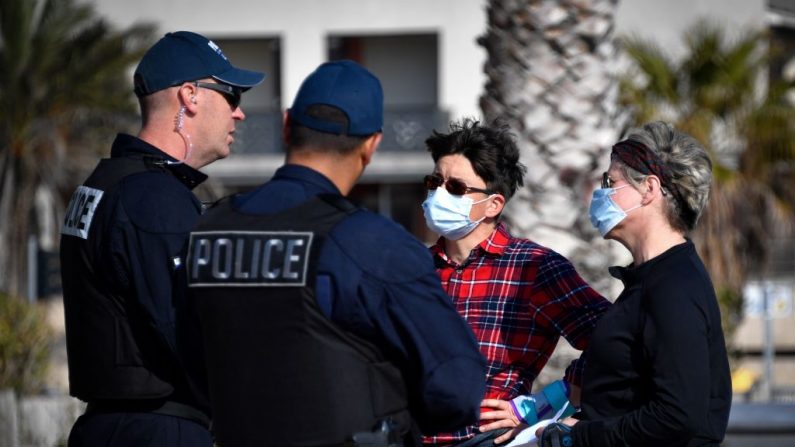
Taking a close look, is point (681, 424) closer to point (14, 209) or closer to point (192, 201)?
point (192, 201)

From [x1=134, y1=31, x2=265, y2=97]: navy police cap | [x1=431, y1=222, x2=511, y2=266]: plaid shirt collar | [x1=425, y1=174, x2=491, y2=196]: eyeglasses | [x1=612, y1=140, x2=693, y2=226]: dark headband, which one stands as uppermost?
[x1=134, y1=31, x2=265, y2=97]: navy police cap

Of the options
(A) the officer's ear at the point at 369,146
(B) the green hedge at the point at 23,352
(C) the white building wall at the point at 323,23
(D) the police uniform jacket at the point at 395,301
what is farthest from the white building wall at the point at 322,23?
(D) the police uniform jacket at the point at 395,301

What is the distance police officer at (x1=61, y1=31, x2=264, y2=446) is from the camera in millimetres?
3217

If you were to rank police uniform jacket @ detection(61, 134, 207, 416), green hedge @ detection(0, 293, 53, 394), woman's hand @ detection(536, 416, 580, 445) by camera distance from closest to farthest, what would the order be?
police uniform jacket @ detection(61, 134, 207, 416) → woman's hand @ detection(536, 416, 580, 445) → green hedge @ detection(0, 293, 53, 394)

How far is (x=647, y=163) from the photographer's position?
10.7ft

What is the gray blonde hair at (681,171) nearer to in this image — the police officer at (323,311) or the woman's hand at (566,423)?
the woman's hand at (566,423)

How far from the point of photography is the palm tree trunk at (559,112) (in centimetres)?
580

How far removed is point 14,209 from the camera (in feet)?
65.1

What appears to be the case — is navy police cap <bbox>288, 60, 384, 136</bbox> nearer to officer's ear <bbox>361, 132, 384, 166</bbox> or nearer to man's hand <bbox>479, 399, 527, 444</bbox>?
officer's ear <bbox>361, 132, 384, 166</bbox>

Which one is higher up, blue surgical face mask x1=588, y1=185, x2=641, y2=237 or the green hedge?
blue surgical face mask x1=588, y1=185, x2=641, y2=237

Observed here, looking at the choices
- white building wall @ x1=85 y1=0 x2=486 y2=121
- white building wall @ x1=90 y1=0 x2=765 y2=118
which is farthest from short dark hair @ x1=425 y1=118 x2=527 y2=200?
white building wall @ x1=85 y1=0 x2=486 y2=121

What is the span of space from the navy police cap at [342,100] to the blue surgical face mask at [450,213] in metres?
0.95

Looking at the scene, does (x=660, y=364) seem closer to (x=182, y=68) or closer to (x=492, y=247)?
(x=492, y=247)

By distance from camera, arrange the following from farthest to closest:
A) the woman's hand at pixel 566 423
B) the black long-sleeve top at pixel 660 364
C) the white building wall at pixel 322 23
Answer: the white building wall at pixel 322 23, the woman's hand at pixel 566 423, the black long-sleeve top at pixel 660 364
